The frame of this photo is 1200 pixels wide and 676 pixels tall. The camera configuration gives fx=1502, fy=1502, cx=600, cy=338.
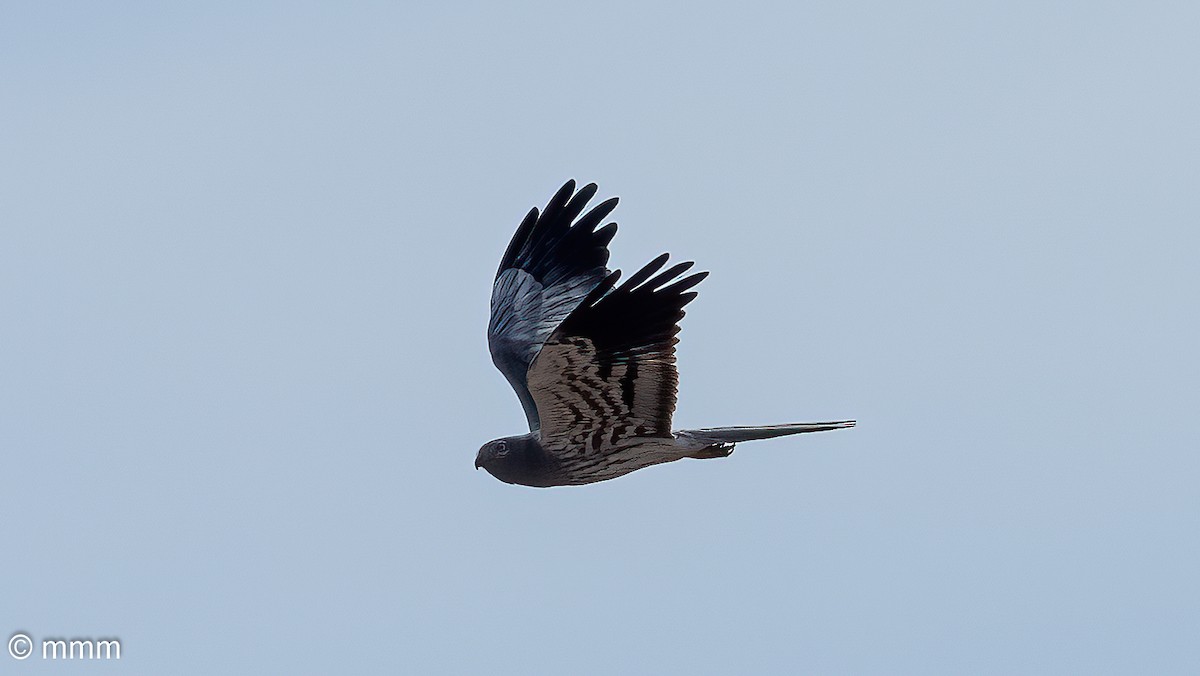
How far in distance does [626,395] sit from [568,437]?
782 mm

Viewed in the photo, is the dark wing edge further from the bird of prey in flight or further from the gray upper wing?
the gray upper wing

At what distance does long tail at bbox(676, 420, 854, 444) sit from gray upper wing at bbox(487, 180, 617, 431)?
246 cm

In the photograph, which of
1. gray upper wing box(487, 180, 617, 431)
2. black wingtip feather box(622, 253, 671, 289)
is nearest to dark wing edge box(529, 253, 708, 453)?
black wingtip feather box(622, 253, 671, 289)

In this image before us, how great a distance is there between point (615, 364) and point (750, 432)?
5.45ft

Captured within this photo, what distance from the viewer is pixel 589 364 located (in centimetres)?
1192

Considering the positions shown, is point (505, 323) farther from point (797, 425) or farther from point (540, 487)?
point (797, 425)

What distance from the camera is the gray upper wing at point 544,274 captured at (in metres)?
15.1

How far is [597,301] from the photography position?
37.9 ft

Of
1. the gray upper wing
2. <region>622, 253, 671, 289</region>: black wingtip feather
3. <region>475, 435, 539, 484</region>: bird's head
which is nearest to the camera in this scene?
<region>622, 253, 671, 289</region>: black wingtip feather

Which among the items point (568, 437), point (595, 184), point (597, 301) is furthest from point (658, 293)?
point (595, 184)

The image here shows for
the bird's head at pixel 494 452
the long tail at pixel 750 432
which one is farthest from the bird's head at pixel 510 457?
the long tail at pixel 750 432

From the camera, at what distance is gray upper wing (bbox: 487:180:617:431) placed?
1509cm

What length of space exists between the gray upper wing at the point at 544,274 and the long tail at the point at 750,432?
2.46 m

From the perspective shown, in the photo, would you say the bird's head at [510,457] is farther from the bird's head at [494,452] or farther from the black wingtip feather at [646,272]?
the black wingtip feather at [646,272]
